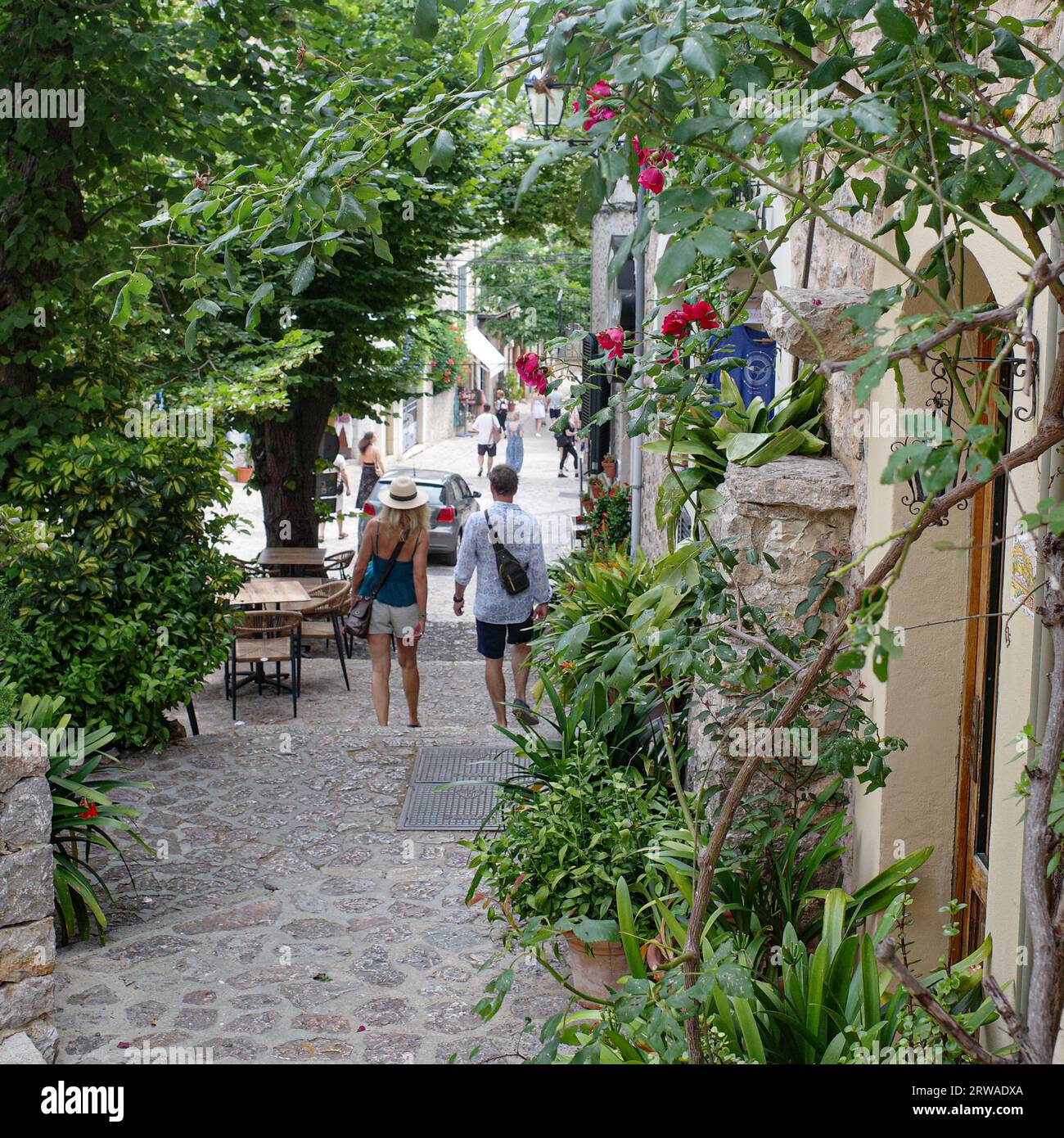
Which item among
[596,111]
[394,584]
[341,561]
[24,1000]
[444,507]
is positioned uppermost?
[596,111]

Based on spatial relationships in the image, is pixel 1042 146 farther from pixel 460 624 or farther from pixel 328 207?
pixel 460 624

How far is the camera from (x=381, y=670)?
28.6 feet

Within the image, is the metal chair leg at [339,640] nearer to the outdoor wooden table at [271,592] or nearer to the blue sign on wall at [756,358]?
the outdoor wooden table at [271,592]

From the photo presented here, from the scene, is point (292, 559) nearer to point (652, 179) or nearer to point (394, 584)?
point (394, 584)

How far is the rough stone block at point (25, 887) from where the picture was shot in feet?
14.1

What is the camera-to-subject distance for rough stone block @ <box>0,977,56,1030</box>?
4246mm

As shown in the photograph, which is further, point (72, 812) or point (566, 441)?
point (566, 441)

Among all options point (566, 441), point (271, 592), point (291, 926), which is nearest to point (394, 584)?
point (271, 592)

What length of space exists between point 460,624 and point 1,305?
6.70 m

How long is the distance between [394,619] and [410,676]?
546 mm

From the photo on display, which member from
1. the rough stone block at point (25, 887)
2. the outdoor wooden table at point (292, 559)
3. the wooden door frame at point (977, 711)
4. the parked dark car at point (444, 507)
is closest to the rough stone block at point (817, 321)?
the wooden door frame at point (977, 711)

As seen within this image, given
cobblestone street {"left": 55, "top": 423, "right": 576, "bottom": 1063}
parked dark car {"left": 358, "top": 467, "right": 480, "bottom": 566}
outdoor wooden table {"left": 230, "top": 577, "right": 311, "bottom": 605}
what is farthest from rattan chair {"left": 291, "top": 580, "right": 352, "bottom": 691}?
parked dark car {"left": 358, "top": 467, "right": 480, "bottom": 566}

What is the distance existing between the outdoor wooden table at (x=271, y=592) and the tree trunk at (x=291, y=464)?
6.06 ft

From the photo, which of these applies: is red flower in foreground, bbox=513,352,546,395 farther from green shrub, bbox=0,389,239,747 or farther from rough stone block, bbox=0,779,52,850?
green shrub, bbox=0,389,239,747
